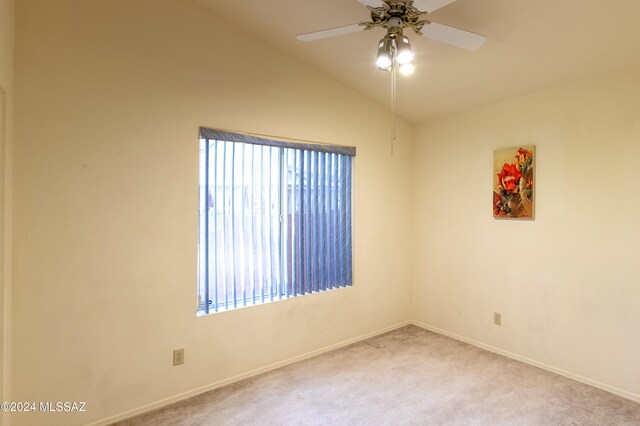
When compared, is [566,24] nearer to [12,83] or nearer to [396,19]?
[396,19]

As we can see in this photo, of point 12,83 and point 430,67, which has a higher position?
point 430,67

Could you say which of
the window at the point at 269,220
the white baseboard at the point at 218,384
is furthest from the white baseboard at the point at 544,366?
the window at the point at 269,220

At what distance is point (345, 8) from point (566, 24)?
1.36 meters

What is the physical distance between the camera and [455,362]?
3.20 meters

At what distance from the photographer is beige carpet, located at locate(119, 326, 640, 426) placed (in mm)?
2361

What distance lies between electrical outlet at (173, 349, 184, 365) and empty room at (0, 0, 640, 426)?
0.16 feet

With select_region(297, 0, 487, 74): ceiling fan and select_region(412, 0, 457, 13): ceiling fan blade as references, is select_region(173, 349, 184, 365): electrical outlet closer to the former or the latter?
select_region(297, 0, 487, 74): ceiling fan

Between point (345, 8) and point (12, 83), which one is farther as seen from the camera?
point (345, 8)

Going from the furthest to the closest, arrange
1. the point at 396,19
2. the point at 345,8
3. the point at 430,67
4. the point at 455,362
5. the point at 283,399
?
the point at 455,362 → the point at 430,67 → the point at 283,399 → the point at 345,8 → the point at 396,19

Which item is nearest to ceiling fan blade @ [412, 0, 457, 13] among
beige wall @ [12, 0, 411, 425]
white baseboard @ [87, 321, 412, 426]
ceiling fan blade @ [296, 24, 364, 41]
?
ceiling fan blade @ [296, 24, 364, 41]

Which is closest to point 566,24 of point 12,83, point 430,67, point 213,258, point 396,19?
point 430,67

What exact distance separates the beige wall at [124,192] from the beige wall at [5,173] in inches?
3.0

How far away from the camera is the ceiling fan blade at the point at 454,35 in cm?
183

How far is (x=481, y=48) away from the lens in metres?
2.60
